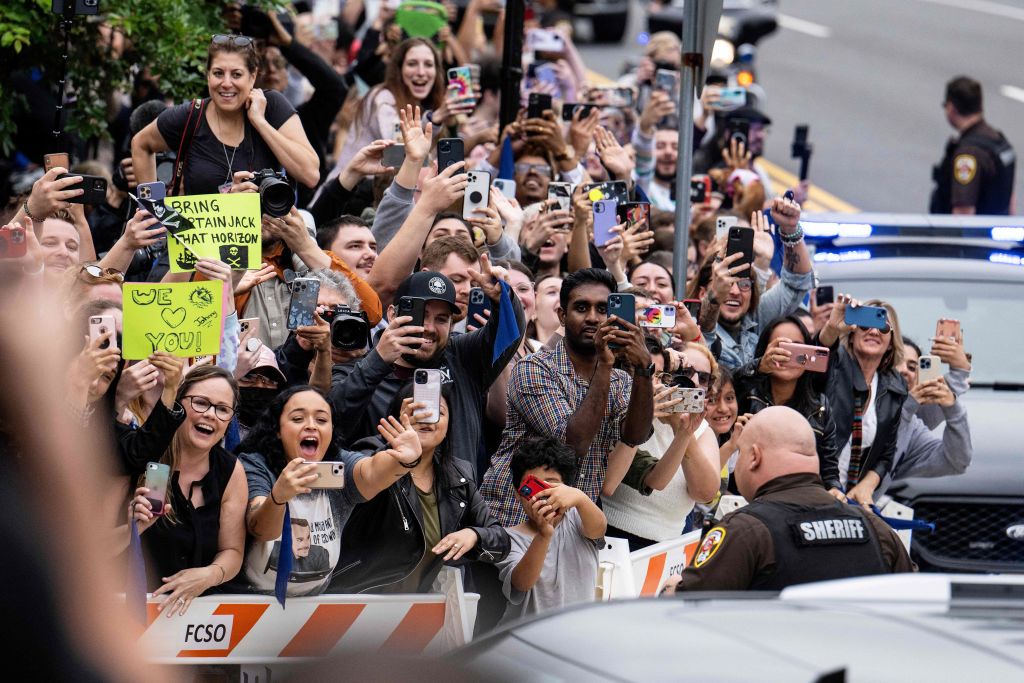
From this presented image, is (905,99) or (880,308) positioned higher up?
(880,308)

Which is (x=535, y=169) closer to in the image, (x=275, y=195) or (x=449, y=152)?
(x=449, y=152)

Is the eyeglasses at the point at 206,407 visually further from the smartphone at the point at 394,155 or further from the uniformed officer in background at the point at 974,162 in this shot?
the uniformed officer in background at the point at 974,162

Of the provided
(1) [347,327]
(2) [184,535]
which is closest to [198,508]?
(2) [184,535]

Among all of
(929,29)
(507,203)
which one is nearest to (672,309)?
(507,203)

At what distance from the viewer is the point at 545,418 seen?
6949mm

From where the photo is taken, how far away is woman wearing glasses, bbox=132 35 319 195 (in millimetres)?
7852

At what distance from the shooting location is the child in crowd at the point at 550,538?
649cm

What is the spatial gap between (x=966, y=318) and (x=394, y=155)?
3.81m

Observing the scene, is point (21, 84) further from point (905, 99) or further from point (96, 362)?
point (905, 99)

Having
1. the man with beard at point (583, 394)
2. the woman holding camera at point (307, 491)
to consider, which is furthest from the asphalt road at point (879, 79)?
the woman holding camera at point (307, 491)

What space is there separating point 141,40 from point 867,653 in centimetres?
795

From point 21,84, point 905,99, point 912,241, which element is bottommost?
point 905,99

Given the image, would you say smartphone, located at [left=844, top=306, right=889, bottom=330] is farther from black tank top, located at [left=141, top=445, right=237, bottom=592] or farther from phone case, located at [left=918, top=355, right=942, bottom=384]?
black tank top, located at [left=141, top=445, right=237, bottom=592]

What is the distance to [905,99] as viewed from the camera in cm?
2677
